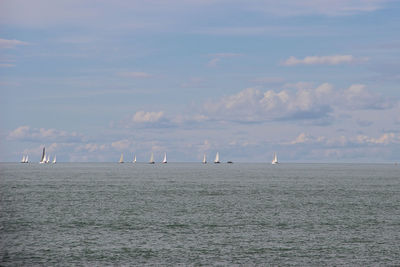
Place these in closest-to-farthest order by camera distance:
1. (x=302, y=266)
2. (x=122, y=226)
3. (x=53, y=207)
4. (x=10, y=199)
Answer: (x=302, y=266), (x=122, y=226), (x=53, y=207), (x=10, y=199)

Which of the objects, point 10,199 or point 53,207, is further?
point 10,199

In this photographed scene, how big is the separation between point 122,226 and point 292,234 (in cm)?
2416

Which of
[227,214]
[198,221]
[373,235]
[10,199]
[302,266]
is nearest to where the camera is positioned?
[302,266]

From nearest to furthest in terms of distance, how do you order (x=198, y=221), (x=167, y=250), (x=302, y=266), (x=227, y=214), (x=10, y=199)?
1. (x=302, y=266)
2. (x=167, y=250)
3. (x=198, y=221)
4. (x=227, y=214)
5. (x=10, y=199)

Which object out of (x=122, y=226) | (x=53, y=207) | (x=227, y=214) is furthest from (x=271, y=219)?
(x=53, y=207)

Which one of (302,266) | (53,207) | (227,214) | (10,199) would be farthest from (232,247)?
(10,199)

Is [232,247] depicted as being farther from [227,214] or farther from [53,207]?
[53,207]

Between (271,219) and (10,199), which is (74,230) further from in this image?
(10,199)

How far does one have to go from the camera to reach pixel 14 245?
60625mm

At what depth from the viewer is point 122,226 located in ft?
250

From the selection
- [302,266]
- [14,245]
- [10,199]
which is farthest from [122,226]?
[10,199]

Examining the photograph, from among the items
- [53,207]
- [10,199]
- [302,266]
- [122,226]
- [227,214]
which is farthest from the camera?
[10,199]

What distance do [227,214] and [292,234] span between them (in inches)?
920

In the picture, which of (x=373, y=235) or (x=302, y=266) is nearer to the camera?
(x=302, y=266)
